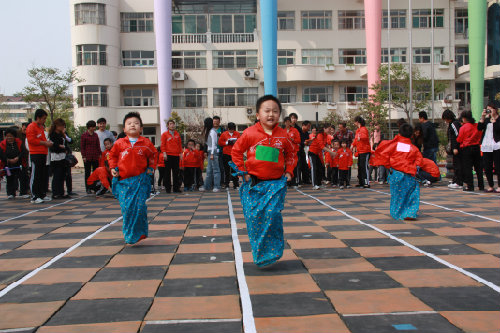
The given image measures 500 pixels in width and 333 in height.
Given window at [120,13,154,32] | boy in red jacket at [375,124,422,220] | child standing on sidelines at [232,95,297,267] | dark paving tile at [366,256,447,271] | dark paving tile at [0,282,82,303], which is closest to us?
dark paving tile at [0,282,82,303]

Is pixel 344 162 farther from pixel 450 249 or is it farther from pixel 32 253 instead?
pixel 32 253

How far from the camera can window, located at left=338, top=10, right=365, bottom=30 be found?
41844 millimetres

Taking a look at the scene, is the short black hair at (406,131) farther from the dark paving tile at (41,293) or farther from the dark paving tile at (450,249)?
the dark paving tile at (41,293)

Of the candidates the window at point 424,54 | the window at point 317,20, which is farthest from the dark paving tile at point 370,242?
the window at point 424,54

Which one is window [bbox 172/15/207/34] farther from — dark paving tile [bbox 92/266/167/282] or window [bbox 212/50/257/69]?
dark paving tile [bbox 92/266/167/282]

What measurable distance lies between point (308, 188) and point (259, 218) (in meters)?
9.11

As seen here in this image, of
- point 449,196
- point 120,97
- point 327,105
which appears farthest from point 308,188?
point 120,97

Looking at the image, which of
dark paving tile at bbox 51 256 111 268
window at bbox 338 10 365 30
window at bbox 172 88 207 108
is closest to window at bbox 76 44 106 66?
window at bbox 172 88 207 108

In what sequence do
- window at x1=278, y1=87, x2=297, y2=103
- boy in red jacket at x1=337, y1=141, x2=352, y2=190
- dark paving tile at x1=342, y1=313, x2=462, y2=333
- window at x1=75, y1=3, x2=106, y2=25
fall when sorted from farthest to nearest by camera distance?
window at x1=278, y1=87, x2=297, y2=103, window at x1=75, y1=3, x2=106, y2=25, boy in red jacket at x1=337, y1=141, x2=352, y2=190, dark paving tile at x1=342, y1=313, x2=462, y2=333

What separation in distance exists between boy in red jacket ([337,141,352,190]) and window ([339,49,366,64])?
97.7ft

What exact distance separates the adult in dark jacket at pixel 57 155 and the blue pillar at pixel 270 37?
15663 millimetres

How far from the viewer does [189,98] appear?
4200 cm

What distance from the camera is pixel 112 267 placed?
505cm

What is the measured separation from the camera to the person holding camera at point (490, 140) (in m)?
11.0
